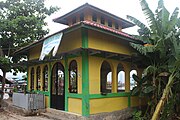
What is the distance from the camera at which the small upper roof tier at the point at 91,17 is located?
37.2ft

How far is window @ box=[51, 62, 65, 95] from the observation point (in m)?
10.7

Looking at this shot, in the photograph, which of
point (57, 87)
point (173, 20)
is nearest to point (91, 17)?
point (57, 87)

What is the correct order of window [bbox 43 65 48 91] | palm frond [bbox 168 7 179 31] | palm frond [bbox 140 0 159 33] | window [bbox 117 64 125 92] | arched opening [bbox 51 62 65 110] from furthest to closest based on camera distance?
window [bbox 43 65 48 91] < window [bbox 117 64 125 92] < arched opening [bbox 51 62 65 110] < palm frond [bbox 140 0 159 33] < palm frond [bbox 168 7 179 31]

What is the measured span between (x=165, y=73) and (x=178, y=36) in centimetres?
190

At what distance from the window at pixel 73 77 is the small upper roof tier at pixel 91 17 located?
9.58 ft

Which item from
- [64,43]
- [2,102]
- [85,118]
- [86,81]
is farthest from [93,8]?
[2,102]

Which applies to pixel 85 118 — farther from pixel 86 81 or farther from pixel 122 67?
pixel 122 67

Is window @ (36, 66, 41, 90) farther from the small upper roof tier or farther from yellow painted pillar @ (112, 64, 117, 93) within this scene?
yellow painted pillar @ (112, 64, 117, 93)

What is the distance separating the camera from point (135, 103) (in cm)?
1172

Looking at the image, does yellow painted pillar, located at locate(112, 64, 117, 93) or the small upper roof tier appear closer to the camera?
yellow painted pillar, located at locate(112, 64, 117, 93)

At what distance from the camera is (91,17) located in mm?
11469

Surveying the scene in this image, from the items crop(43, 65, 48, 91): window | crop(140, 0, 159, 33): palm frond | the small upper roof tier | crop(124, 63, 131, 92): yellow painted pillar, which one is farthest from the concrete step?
the small upper roof tier

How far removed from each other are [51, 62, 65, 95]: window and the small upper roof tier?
2.97m

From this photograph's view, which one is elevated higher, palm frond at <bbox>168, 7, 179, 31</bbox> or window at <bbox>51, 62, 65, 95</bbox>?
palm frond at <bbox>168, 7, 179, 31</bbox>
